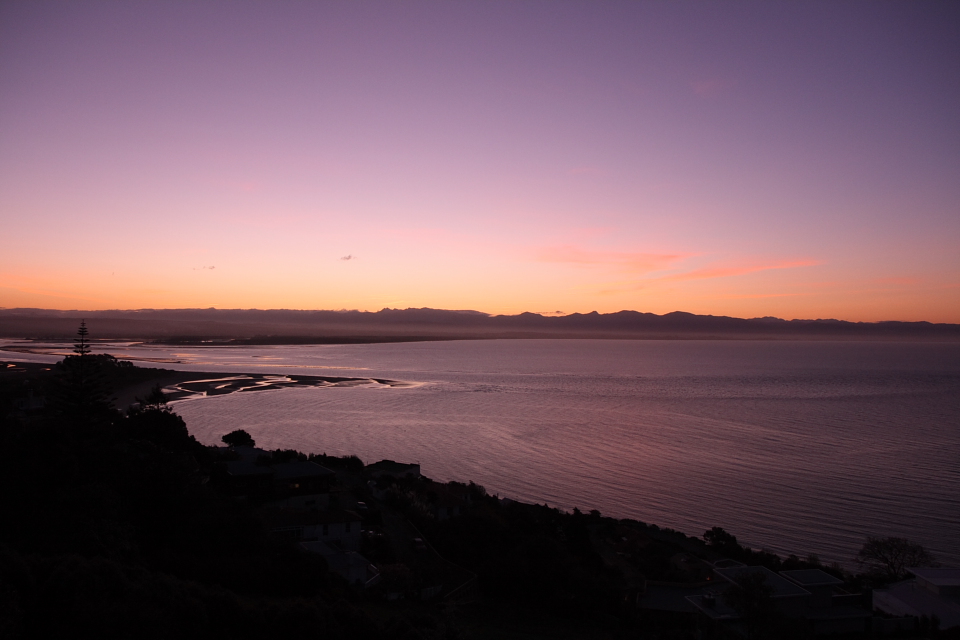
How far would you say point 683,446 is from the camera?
113ft

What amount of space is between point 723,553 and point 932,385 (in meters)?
66.8

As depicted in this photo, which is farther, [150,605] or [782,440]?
[782,440]

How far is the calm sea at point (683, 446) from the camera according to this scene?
73.3ft

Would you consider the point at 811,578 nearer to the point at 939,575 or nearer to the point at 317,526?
the point at 939,575

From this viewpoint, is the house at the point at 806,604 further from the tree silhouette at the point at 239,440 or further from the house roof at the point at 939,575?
the tree silhouette at the point at 239,440

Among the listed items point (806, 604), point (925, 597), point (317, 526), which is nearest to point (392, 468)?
point (317, 526)

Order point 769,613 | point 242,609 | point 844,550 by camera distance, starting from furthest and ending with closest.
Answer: point 844,550 < point 769,613 < point 242,609

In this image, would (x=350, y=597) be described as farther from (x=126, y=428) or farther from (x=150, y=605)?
(x=126, y=428)

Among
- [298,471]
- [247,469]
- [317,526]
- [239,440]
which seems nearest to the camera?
[317,526]

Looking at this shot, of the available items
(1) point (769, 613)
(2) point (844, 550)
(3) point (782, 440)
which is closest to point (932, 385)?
(3) point (782, 440)

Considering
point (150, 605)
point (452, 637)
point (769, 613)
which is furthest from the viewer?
point (769, 613)

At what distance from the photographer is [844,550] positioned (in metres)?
19.1

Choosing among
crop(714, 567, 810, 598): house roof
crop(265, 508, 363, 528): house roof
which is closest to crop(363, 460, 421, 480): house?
crop(265, 508, 363, 528): house roof

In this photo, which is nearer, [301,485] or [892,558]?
[892,558]
